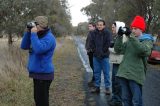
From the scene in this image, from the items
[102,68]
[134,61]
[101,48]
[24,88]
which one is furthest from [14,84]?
[134,61]

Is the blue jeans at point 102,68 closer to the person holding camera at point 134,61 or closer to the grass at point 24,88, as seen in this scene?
the grass at point 24,88

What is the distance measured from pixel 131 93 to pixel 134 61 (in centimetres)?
61

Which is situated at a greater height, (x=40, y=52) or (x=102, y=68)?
(x=40, y=52)

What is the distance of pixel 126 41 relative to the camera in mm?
7289

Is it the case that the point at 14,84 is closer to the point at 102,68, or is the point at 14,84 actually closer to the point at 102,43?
the point at 102,68

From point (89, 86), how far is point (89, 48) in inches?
56.7

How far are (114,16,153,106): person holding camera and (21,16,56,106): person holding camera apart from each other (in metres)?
1.31

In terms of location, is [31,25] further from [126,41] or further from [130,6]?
[130,6]

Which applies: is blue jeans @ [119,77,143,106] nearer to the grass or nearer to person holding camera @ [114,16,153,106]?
person holding camera @ [114,16,153,106]

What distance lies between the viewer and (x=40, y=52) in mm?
6570

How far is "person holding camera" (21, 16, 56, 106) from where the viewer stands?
654 cm

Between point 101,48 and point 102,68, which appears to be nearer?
point 101,48

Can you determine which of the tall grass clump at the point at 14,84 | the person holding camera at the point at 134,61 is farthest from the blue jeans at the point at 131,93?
the tall grass clump at the point at 14,84

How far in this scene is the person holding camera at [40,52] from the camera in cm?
654
